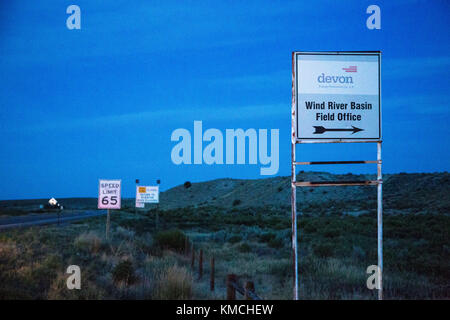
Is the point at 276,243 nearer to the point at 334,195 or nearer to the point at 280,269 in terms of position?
the point at 280,269

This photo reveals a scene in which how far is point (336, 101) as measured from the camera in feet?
23.4

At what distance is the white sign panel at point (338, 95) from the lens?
23.1 feet

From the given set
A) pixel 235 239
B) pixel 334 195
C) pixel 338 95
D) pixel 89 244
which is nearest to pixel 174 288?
pixel 338 95

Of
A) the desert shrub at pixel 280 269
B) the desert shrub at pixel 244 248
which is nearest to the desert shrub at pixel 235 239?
the desert shrub at pixel 244 248

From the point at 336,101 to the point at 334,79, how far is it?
39cm

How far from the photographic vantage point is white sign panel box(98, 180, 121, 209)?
1689 cm

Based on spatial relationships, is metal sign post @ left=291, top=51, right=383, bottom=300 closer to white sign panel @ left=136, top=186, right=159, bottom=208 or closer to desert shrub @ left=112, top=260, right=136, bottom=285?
desert shrub @ left=112, top=260, right=136, bottom=285

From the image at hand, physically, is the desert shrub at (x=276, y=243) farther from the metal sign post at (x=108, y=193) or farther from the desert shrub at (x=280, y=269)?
the metal sign post at (x=108, y=193)

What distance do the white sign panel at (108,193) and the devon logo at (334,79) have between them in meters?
11.9

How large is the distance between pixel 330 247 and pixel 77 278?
1119 cm
